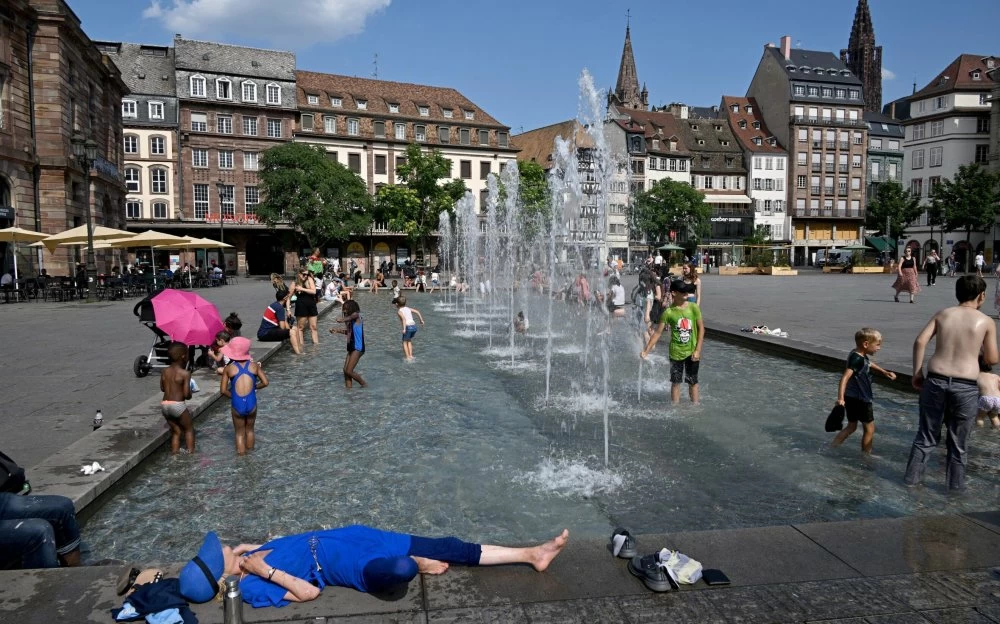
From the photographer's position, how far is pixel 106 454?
20.7 feet

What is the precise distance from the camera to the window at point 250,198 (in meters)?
60.8

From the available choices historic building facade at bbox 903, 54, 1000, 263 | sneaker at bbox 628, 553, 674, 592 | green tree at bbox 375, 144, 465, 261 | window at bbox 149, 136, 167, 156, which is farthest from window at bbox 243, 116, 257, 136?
historic building facade at bbox 903, 54, 1000, 263

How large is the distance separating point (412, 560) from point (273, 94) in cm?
6498

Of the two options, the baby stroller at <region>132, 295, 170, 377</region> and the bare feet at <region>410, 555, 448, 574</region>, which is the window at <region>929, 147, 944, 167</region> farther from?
the bare feet at <region>410, 555, 448, 574</region>

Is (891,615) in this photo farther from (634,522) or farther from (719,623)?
(634,522)

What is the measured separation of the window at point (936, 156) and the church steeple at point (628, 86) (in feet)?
130

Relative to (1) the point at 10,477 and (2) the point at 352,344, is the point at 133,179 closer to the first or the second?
(2) the point at 352,344

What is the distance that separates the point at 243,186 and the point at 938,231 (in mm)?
68319

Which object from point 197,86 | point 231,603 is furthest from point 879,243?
point 231,603

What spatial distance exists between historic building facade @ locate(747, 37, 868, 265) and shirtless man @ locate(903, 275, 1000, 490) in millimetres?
82730

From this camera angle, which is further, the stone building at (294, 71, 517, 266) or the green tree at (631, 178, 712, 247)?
the green tree at (631, 178, 712, 247)

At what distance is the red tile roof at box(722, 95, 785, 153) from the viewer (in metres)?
81.9

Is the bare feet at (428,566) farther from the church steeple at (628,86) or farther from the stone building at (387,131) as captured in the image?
the church steeple at (628,86)

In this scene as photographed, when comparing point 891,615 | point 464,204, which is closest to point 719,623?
point 891,615
